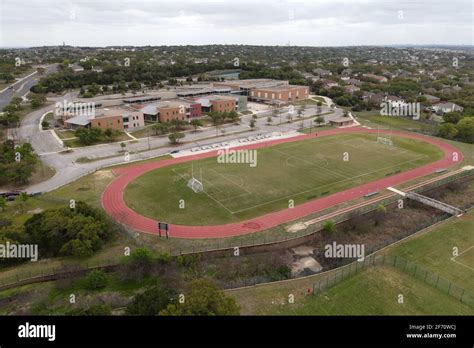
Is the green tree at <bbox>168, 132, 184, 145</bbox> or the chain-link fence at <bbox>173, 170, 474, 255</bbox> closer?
the chain-link fence at <bbox>173, 170, 474, 255</bbox>

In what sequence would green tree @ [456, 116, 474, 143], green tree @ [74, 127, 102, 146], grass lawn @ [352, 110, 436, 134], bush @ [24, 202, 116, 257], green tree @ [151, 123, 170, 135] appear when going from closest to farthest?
bush @ [24, 202, 116, 257] < green tree @ [74, 127, 102, 146] < green tree @ [456, 116, 474, 143] < green tree @ [151, 123, 170, 135] < grass lawn @ [352, 110, 436, 134]

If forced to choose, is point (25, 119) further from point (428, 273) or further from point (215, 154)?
point (428, 273)

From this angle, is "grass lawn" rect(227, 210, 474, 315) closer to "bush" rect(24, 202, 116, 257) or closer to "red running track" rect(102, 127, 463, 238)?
"red running track" rect(102, 127, 463, 238)

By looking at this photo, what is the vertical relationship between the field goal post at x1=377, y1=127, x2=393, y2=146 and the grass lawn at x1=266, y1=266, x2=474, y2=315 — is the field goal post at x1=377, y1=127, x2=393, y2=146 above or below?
above

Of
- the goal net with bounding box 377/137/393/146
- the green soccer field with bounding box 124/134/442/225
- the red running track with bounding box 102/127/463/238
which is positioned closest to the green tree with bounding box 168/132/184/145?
the red running track with bounding box 102/127/463/238

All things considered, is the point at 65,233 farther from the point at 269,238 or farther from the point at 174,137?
the point at 174,137

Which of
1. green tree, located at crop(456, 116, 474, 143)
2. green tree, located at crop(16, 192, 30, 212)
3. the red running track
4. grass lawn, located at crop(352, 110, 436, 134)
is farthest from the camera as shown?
grass lawn, located at crop(352, 110, 436, 134)
